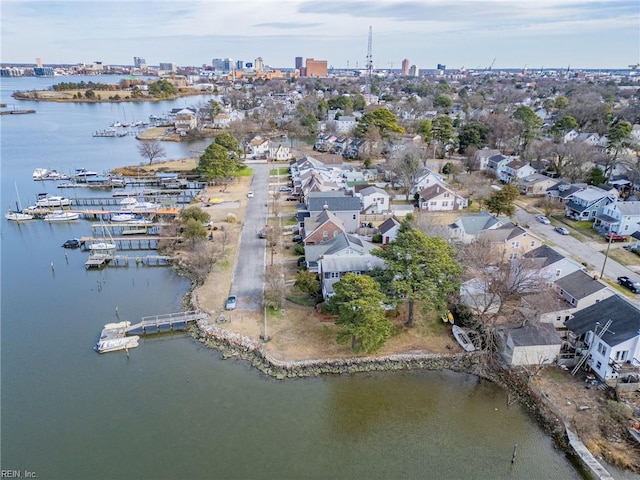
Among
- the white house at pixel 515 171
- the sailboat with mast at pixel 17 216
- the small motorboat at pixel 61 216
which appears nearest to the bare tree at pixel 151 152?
the small motorboat at pixel 61 216

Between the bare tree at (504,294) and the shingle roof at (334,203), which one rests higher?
the shingle roof at (334,203)

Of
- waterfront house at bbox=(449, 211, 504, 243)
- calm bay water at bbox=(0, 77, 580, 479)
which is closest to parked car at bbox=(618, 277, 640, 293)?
waterfront house at bbox=(449, 211, 504, 243)

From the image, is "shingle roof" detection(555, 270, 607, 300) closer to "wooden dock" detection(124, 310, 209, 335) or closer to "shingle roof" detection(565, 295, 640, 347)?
"shingle roof" detection(565, 295, 640, 347)

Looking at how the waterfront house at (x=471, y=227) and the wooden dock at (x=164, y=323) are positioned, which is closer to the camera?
the wooden dock at (x=164, y=323)

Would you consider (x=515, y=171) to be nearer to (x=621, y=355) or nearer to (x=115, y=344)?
(x=621, y=355)

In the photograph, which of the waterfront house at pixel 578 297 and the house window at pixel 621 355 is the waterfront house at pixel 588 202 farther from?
the house window at pixel 621 355

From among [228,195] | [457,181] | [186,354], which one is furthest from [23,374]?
[457,181]
